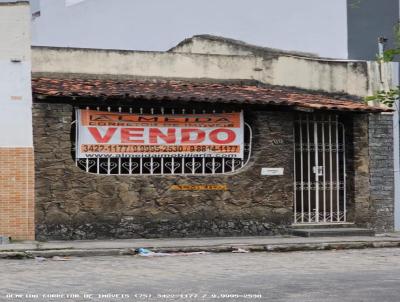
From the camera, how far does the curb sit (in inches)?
514

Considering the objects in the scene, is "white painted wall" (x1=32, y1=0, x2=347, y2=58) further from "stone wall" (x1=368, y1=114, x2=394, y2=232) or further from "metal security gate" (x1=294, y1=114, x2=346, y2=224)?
"metal security gate" (x1=294, y1=114, x2=346, y2=224)

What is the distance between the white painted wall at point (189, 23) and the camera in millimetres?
21453

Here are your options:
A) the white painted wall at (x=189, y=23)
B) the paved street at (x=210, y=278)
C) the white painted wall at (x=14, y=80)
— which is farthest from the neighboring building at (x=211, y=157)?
the white painted wall at (x=189, y=23)

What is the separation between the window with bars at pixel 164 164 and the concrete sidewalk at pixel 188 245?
5.08 feet

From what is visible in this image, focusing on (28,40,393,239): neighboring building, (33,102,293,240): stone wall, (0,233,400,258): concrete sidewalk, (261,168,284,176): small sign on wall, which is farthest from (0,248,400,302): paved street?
(261,168,284,176): small sign on wall

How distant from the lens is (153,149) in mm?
16031

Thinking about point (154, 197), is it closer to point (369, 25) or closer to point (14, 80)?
point (14, 80)

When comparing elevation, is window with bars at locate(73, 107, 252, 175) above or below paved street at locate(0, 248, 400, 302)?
above

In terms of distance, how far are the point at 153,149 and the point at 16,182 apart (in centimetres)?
299

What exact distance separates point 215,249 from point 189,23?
1273 centimetres

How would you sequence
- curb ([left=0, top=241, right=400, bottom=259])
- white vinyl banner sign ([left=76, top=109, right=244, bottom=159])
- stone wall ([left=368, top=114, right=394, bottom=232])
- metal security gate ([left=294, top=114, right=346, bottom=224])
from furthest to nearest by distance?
stone wall ([left=368, top=114, right=394, bottom=232])
metal security gate ([left=294, top=114, right=346, bottom=224])
white vinyl banner sign ([left=76, top=109, right=244, bottom=159])
curb ([left=0, top=241, right=400, bottom=259])

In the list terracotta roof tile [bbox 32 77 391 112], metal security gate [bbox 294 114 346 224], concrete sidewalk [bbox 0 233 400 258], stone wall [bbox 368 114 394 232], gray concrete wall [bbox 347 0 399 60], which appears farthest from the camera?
gray concrete wall [bbox 347 0 399 60]

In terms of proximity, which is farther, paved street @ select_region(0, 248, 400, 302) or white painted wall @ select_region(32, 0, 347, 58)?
white painted wall @ select_region(32, 0, 347, 58)

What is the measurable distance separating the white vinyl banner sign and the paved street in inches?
130
